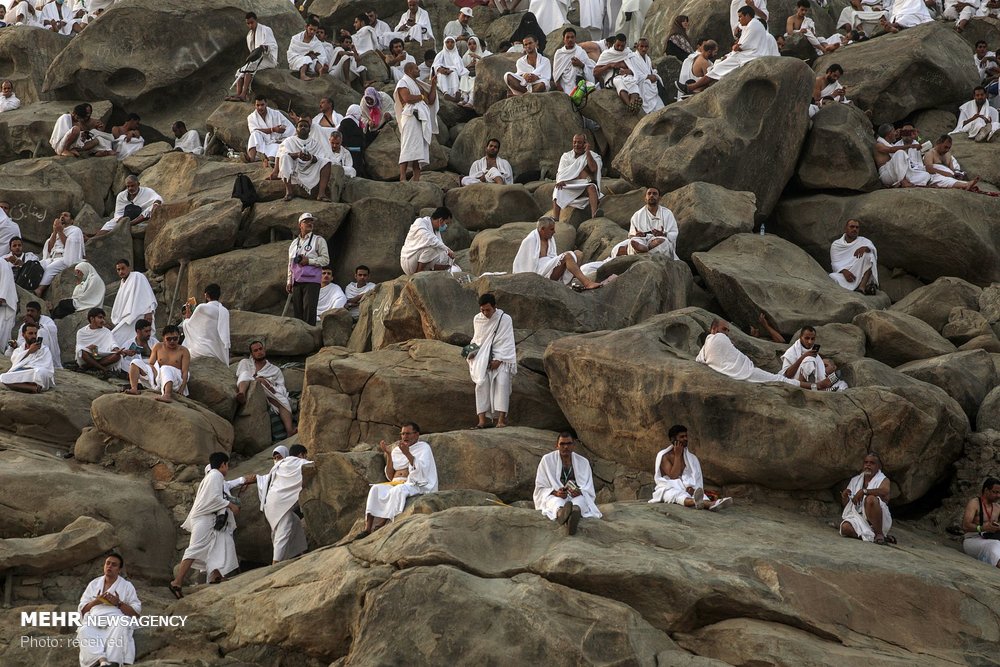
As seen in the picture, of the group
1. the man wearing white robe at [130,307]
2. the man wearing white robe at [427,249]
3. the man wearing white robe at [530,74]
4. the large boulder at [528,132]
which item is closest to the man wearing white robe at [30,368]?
the man wearing white robe at [130,307]

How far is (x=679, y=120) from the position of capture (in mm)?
20438

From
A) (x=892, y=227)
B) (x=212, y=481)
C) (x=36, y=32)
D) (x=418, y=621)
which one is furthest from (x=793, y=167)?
(x=36, y=32)

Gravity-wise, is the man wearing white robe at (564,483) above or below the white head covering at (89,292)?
above

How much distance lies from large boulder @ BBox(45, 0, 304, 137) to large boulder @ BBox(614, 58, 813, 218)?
10.5 m

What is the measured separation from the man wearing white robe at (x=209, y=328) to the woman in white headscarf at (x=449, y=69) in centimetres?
971

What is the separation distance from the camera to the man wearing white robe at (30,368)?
53.5ft

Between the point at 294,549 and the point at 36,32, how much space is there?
58.4 feet

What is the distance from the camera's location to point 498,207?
21.4m

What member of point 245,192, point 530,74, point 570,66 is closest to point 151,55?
point 245,192

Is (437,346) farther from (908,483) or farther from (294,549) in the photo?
(908,483)

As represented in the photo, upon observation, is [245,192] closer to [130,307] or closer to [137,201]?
[137,201]

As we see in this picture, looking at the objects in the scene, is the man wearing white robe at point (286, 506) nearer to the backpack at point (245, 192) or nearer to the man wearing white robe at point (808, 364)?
the man wearing white robe at point (808, 364)

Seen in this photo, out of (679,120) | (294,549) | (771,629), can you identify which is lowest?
(294,549)

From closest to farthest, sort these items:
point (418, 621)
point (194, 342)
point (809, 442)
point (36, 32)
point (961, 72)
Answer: point (418, 621), point (809, 442), point (194, 342), point (961, 72), point (36, 32)
